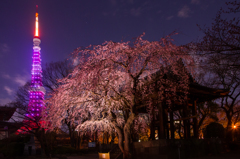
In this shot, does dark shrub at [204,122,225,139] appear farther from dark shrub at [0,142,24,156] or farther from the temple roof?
dark shrub at [0,142,24,156]

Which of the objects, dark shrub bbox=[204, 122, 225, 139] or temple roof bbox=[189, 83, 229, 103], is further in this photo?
dark shrub bbox=[204, 122, 225, 139]

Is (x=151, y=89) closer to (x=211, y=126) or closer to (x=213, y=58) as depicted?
(x=213, y=58)

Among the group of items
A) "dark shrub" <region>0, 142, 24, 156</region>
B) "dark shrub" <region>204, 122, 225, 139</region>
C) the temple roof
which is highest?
the temple roof

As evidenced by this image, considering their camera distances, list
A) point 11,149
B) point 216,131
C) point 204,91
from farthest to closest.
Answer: point 11,149 → point 216,131 → point 204,91

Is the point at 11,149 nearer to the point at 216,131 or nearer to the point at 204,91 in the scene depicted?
the point at 204,91

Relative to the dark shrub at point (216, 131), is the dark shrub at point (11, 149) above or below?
below

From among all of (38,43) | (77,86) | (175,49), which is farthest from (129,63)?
(38,43)

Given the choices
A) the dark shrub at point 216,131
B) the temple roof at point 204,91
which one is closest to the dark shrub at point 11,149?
the temple roof at point 204,91

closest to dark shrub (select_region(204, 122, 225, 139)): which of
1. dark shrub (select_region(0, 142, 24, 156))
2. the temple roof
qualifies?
the temple roof

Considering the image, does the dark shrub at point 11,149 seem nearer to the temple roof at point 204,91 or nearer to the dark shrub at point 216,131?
the temple roof at point 204,91

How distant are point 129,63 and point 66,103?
4439 millimetres

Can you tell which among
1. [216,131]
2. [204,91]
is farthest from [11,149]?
[216,131]

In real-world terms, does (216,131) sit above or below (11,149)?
above

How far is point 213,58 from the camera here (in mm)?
7199
